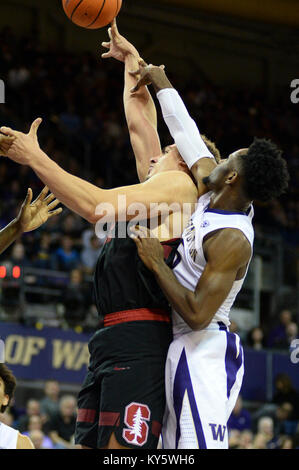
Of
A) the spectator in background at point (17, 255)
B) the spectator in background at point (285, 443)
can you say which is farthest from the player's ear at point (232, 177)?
the spectator in background at point (17, 255)

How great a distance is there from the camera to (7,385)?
4223 millimetres

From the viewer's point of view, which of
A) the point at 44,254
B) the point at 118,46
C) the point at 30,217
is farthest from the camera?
the point at 44,254

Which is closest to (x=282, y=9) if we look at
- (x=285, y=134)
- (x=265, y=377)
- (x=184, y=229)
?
(x=285, y=134)

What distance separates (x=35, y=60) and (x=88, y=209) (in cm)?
1169

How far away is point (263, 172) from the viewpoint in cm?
362

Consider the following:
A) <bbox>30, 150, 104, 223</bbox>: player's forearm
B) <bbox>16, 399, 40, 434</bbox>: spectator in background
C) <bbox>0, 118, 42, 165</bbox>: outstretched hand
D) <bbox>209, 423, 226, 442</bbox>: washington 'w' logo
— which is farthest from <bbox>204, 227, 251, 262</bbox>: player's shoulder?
<bbox>16, 399, 40, 434</bbox>: spectator in background

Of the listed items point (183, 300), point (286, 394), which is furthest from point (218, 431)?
point (286, 394)

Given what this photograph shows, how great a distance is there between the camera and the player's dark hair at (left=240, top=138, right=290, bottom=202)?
3.63m

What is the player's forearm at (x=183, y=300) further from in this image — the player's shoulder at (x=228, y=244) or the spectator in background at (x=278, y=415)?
the spectator in background at (x=278, y=415)

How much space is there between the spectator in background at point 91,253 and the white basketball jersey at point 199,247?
6.80 metres

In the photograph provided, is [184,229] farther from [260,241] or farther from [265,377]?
[260,241]

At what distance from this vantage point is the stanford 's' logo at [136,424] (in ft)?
11.5

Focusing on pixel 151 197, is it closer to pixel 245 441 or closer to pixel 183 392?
pixel 183 392

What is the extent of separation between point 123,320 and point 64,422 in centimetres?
549
